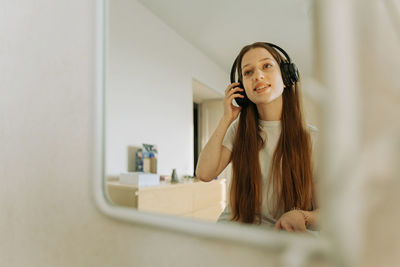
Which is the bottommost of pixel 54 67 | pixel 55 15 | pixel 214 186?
pixel 214 186

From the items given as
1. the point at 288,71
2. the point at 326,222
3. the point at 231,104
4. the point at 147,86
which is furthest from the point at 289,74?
the point at 147,86

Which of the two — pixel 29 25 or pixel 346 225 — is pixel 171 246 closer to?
pixel 346 225

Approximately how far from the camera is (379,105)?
331mm

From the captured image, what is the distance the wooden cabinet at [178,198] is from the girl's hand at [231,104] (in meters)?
0.12

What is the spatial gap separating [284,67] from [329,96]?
12cm

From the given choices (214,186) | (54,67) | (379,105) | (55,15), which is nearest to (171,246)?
(214,186)

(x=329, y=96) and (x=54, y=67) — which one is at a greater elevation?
(x=54, y=67)

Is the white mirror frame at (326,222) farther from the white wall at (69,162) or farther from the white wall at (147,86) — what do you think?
the white wall at (147,86)

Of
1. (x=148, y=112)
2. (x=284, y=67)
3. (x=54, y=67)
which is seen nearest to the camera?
(x=284, y=67)

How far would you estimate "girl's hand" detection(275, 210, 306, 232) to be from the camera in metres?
0.39

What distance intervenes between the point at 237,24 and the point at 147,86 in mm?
257

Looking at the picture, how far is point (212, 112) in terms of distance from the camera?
51 cm

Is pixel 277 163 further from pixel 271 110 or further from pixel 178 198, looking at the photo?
pixel 178 198

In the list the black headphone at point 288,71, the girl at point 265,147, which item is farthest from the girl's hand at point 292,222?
the black headphone at point 288,71
